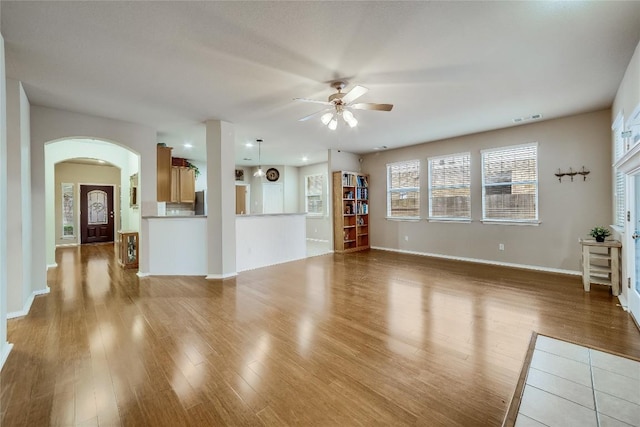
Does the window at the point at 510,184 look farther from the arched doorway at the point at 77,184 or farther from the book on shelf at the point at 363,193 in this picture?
the arched doorway at the point at 77,184

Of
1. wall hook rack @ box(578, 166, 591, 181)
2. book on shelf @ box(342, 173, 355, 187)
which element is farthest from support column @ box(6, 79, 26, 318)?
wall hook rack @ box(578, 166, 591, 181)

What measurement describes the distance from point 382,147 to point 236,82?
15.0 feet

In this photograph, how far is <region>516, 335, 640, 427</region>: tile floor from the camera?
159 centimetres

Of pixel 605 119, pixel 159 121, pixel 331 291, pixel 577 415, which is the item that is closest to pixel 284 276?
pixel 331 291

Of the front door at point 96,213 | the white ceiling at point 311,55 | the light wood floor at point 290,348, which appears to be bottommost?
the light wood floor at point 290,348

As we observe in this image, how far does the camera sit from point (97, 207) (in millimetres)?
9219

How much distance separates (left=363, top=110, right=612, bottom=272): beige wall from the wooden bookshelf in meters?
1.72

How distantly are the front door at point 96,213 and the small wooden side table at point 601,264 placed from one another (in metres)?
12.3

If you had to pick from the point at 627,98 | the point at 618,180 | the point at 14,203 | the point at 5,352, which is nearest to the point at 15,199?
the point at 14,203

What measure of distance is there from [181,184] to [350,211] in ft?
13.4

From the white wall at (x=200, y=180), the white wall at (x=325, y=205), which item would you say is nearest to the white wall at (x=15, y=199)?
the white wall at (x=200, y=180)

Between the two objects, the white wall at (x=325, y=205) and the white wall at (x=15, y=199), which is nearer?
the white wall at (x=15, y=199)

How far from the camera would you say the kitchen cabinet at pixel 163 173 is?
17.1 feet

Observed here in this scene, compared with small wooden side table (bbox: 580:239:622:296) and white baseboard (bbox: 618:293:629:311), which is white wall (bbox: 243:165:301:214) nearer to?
small wooden side table (bbox: 580:239:622:296)
